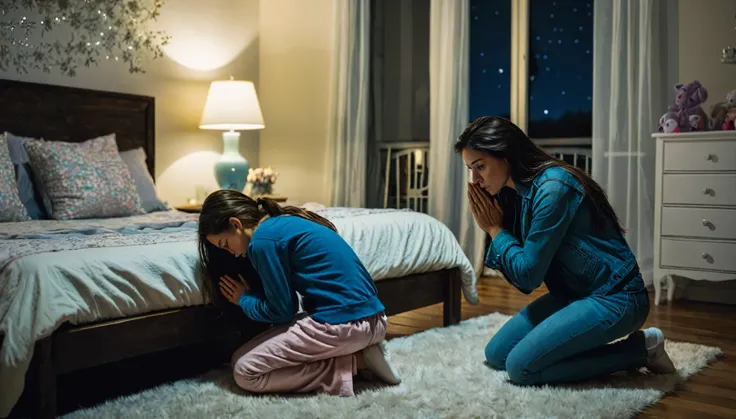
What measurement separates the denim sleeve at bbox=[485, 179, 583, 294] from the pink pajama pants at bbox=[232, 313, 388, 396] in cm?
45

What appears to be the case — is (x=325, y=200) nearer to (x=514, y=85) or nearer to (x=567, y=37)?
(x=514, y=85)

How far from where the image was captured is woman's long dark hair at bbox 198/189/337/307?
2.17 m

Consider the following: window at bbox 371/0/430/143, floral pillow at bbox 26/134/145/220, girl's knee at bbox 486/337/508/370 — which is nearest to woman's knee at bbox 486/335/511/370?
girl's knee at bbox 486/337/508/370

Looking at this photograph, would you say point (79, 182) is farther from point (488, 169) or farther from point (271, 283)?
point (488, 169)

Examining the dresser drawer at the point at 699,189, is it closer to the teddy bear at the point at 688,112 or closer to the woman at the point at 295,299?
the teddy bear at the point at 688,112

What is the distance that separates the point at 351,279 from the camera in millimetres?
2184

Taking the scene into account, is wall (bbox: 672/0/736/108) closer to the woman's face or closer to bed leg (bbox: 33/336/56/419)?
the woman's face

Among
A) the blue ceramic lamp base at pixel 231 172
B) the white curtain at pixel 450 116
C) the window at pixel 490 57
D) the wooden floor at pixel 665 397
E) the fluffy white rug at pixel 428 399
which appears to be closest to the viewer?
the fluffy white rug at pixel 428 399

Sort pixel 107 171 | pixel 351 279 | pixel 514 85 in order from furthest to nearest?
pixel 514 85 → pixel 107 171 → pixel 351 279

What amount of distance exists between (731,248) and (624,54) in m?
1.21

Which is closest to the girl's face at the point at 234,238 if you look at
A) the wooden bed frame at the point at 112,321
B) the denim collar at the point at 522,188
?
the wooden bed frame at the point at 112,321

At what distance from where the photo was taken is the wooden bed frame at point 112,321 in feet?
6.22

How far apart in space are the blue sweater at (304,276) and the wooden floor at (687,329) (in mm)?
874

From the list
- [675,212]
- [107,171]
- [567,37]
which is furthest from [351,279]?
[567,37]
